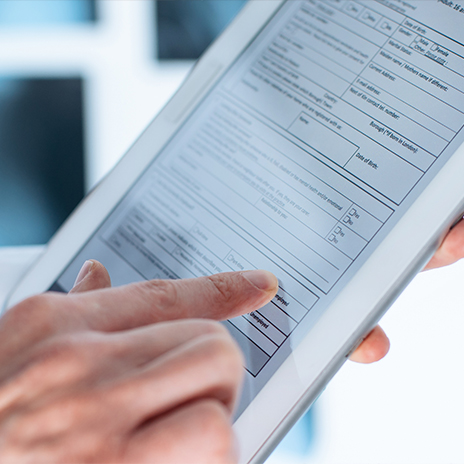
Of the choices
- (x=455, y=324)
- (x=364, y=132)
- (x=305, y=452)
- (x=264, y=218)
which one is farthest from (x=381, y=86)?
(x=305, y=452)

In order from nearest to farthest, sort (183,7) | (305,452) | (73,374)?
1. (73,374)
2. (305,452)
3. (183,7)

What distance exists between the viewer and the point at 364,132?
1.30 ft

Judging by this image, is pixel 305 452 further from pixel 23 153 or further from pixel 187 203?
pixel 23 153

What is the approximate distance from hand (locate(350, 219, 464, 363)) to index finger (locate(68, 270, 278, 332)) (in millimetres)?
149

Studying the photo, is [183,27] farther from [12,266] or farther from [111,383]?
[111,383]

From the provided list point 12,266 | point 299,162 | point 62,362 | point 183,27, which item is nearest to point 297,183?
point 299,162

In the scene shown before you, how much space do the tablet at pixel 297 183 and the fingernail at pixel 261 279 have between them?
5 cm

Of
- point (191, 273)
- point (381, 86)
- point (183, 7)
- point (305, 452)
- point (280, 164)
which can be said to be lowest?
point (305, 452)

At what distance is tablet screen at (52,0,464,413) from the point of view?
0.37 meters

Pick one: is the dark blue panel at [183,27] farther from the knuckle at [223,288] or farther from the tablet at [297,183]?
the knuckle at [223,288]

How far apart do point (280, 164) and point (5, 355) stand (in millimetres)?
285

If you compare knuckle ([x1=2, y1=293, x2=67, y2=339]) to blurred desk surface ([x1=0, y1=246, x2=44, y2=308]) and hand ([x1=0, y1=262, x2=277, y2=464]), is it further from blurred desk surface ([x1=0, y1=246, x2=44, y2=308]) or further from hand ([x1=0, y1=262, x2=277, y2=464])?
blurred desk surface ([x1=0, y1=246, x2=44, y2=308])

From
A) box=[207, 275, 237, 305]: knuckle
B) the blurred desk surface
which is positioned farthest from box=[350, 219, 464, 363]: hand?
the blurred desk surface

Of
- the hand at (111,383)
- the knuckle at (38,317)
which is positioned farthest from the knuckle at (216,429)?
the knuckle at (38,317)
